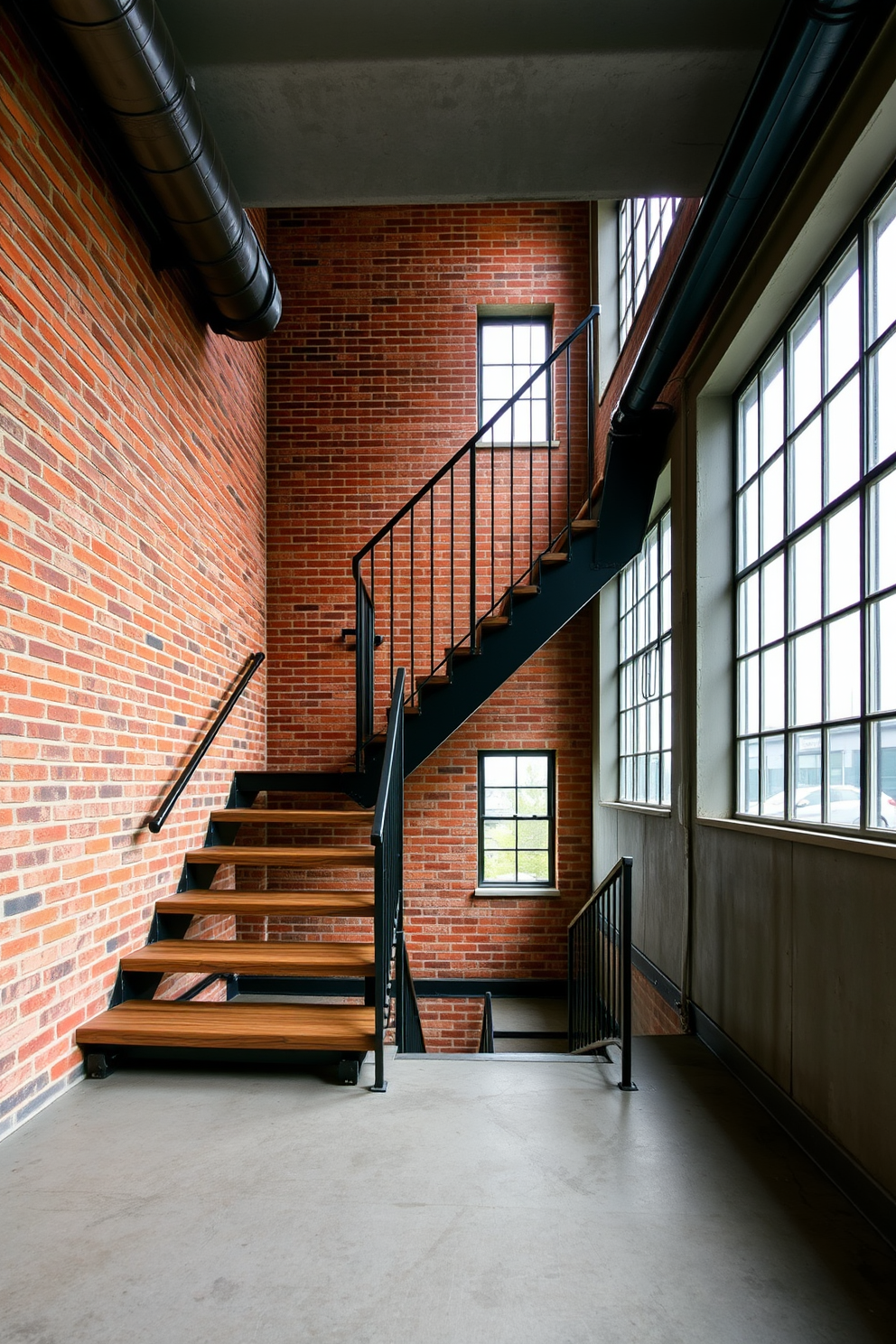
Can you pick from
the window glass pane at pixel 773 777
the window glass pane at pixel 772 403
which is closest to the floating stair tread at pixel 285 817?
the window glass pane at pixel 773 777

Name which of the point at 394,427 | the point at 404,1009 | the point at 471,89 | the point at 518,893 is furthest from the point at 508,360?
the point at 404,1009

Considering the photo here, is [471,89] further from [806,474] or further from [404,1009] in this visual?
[404,1009]

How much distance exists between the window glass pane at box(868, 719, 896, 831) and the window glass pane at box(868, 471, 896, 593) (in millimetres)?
384

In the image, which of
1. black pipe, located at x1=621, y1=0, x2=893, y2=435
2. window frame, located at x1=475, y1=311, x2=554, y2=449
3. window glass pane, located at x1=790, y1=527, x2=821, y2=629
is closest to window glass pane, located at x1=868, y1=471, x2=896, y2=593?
window glass pane, located at x1=790, y1=527, x2=821, y2=629

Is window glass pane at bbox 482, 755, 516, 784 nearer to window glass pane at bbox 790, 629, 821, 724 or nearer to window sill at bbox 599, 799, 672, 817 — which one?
window sill at bbox 599, 799, 672, 817

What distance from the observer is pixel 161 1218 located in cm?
183

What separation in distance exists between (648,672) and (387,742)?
2077 millimetres

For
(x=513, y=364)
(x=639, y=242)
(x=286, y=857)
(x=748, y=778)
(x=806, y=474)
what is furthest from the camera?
(x=513, y=364)

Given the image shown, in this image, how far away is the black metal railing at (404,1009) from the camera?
10.2 ft

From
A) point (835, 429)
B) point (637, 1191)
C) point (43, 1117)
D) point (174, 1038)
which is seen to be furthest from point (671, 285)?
point (43, 1117)

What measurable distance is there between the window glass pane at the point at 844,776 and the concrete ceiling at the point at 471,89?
2266mm

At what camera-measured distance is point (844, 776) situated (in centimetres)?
232

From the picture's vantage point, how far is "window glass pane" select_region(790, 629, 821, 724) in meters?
2.53

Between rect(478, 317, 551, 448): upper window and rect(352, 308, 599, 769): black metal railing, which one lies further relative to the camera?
rect(478, 317, 551, 448): upper window
